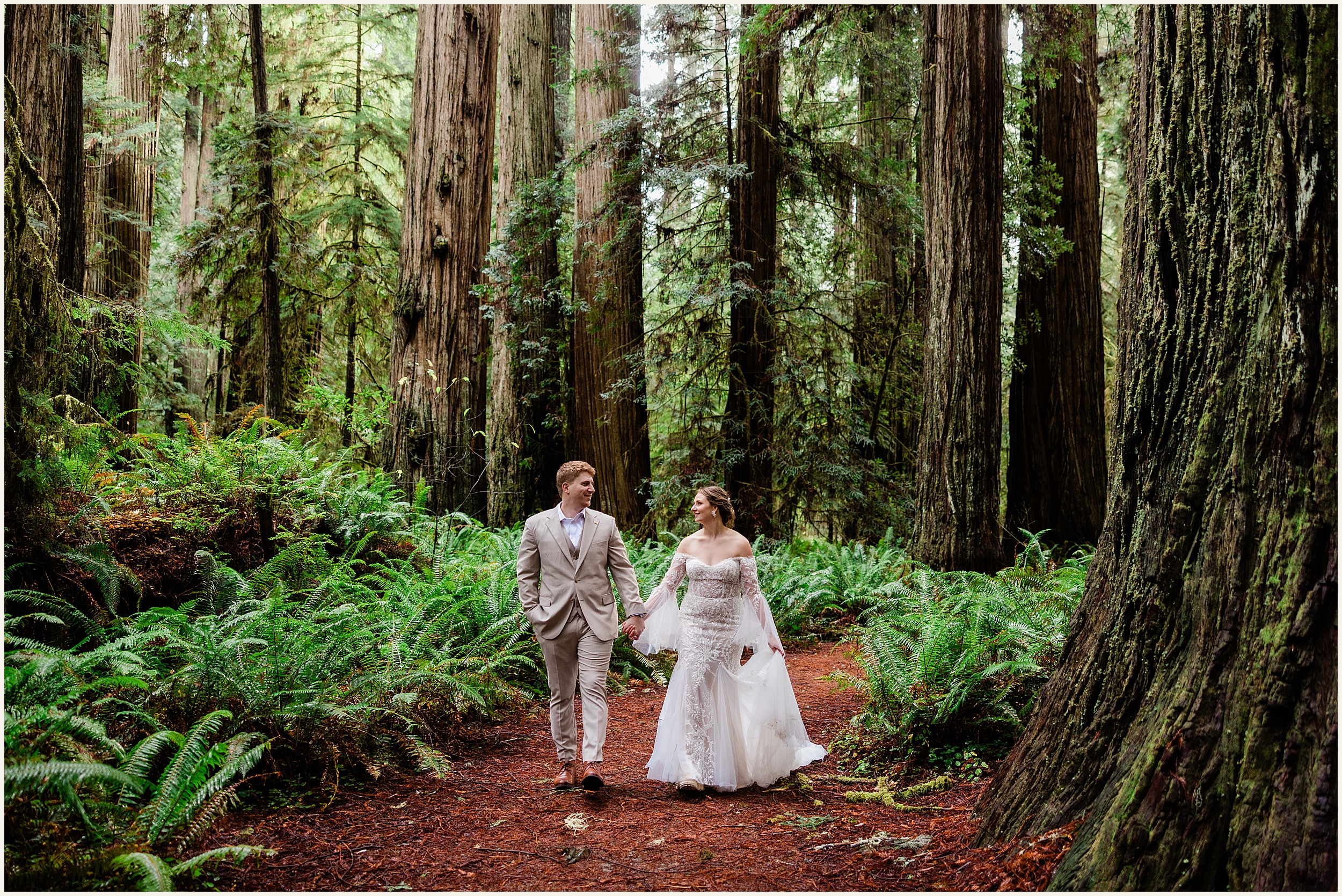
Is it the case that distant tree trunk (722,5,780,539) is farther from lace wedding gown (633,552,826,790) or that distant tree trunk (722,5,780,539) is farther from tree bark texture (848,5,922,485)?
lace wedding gown (633,552,826,790)

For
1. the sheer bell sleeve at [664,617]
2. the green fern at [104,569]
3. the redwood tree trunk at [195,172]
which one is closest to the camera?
the sheer bell sleeve at [664,617]

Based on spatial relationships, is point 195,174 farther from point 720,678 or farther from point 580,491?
point 720,678

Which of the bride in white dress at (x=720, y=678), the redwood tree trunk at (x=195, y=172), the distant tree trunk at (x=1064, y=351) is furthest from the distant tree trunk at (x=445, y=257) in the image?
the redwood tree trunk at (x=195, y=172)

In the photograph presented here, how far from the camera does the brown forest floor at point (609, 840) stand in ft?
11.6

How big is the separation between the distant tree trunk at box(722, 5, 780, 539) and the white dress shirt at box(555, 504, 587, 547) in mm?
5925

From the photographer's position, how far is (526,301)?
11.8m

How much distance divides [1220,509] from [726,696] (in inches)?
121

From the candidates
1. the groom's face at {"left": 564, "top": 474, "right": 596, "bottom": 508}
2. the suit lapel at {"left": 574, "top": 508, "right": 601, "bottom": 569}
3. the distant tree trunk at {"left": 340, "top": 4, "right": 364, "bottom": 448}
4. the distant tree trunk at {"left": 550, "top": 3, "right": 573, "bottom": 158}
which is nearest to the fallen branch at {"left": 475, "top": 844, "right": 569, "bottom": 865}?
the suit lapel at {"left": 574, "top": 508, "right": 601, "bottom": 569}

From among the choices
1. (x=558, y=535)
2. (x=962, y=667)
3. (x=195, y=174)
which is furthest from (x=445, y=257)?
(x=195, y=174)

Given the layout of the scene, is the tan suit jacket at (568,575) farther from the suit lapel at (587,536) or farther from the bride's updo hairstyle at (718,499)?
the bride's updo hairstyle at (718,499)

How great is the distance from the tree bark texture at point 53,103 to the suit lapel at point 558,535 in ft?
18.9

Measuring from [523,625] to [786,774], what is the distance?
2512 mm

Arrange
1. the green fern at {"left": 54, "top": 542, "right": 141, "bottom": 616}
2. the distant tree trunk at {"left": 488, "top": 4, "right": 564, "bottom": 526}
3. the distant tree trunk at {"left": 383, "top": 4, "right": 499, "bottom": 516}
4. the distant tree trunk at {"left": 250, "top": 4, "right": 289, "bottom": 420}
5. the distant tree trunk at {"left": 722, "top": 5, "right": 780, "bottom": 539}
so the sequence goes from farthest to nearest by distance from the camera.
Answer: 1. the distant tree trunk at {"left": 488, "top": 4, "right": 564, "bottom": 526}
2. the distant tree trunk at {"left": 383, "top": 4, "right": 499, "bottom": 516}
3. the distant tree trunk at {"left": 722, "top": 5, "right": 780, "bottom": 539}
4. the distant tree trunk at {"left": 250, "top": 4, "right": 289, "bottom": 420}
5. the green fern at {"left": 54, "top": 542, "right": 141, "bottom": 616}

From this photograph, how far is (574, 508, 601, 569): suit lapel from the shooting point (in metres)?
4.94
